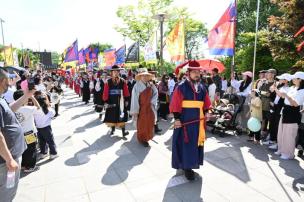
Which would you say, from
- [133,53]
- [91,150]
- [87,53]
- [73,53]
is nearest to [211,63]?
[133,53]

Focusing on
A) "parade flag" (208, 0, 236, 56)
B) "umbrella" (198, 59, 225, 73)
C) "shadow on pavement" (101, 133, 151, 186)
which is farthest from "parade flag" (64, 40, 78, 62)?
"shadow on pavement" (101, 133, 151, 186)

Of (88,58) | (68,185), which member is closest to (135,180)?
(68,185)

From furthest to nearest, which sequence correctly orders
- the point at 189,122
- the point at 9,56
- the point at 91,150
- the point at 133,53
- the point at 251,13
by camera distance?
the point at 251,13 → the point at 9,56 → the point at 133,53 → the point at 91,150 → the point at 189,122

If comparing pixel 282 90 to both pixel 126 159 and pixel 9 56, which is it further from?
pixel 9 56

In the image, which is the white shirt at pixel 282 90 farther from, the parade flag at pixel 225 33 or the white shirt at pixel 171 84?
the white shirt at pixel 171 84

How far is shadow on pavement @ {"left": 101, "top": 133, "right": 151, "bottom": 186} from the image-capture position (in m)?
4.84

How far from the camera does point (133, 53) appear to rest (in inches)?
567

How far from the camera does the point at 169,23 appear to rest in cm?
3197

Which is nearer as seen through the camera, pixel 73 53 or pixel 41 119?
pixel 41 119

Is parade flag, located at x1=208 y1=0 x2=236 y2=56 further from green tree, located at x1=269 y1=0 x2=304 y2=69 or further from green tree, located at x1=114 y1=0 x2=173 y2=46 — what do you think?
green tree, located at x1=114 y1=0 x2=173 y2=46

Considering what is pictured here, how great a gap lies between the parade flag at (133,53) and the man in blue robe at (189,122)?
10.1m

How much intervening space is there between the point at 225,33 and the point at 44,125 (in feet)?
18.7

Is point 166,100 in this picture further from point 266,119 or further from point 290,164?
point 290,164

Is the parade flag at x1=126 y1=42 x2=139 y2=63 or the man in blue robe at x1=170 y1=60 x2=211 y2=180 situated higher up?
the parade flag at x1=126 y1=42 x2=139 y2=63
